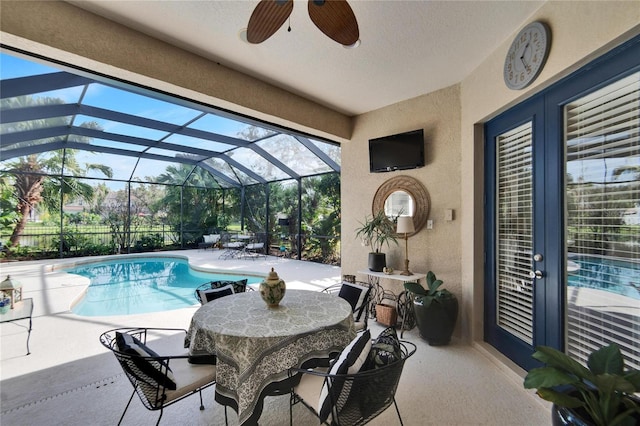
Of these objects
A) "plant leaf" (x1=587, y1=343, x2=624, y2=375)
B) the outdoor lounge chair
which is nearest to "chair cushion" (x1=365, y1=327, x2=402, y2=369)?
"plant leaf" (x1=587, y1=343, x2=624, y2=375)

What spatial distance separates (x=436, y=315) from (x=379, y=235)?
4.27ft

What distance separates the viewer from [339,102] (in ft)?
13.2

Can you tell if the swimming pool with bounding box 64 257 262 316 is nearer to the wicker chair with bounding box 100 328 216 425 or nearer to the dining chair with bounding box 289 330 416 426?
the wicker chair with bounding box 100 328 216 425

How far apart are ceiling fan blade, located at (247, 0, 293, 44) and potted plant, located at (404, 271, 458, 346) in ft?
9.46

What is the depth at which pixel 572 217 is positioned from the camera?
2.07m

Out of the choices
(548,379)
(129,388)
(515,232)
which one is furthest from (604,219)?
(129,388)

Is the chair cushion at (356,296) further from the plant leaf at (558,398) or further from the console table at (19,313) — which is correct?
the console table at (19,313)

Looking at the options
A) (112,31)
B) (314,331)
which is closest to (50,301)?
(112,31)

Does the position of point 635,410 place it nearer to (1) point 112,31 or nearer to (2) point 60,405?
(2) point 60,405

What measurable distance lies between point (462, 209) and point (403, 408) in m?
2.28

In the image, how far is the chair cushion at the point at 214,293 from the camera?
251 centimetres

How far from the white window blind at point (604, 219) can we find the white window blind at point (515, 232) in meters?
0.44

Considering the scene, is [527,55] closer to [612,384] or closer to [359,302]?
[612,384]

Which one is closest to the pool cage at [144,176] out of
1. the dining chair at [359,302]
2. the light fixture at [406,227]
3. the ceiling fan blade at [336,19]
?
the light fixture at [406,227]
